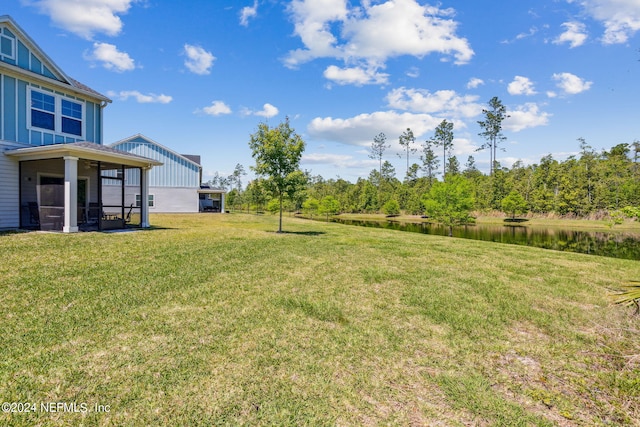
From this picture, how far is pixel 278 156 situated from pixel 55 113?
8.55 metres

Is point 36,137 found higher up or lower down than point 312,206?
higher up

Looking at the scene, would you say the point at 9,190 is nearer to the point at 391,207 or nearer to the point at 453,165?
the point at 391,207

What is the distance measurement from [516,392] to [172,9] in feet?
50.3

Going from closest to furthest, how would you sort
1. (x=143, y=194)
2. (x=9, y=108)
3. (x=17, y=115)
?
(x=9, y=108) → (x=17, y=115) → (x=143, y=194)

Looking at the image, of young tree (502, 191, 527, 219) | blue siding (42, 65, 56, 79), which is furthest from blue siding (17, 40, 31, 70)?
young tree (502, 191, 527, 219)

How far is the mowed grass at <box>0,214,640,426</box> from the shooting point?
252 cm

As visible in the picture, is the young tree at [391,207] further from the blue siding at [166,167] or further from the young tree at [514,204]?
the blue siding at [166,167]

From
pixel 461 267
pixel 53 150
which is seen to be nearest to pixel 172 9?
pixel 53 150

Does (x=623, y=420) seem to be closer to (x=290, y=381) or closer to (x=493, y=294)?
(x=290, y=381)

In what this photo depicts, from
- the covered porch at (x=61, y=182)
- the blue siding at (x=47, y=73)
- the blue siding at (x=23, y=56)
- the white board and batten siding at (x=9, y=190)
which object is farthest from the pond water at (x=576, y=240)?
the blue siding at (x=23, y=56)

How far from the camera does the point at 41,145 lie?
11336 mm

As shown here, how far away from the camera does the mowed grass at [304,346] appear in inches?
99.1

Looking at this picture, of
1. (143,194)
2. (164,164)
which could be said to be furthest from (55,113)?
(164,164)

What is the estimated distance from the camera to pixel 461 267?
7.81 metres
